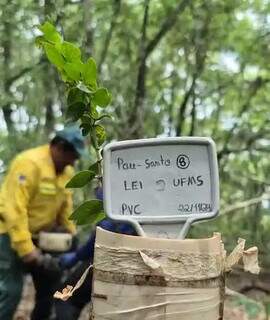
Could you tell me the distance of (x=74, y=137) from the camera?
5.16 meters

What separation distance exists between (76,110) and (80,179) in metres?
0.16

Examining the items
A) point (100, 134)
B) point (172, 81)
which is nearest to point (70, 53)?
point (100, 134)

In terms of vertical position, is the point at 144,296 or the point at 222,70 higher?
the point at 222,70

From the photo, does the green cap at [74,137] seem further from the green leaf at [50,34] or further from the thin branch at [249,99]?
the green leaf at [50,34]

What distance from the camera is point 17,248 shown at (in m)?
5.21

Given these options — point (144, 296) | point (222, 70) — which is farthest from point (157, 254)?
point (222, 70)

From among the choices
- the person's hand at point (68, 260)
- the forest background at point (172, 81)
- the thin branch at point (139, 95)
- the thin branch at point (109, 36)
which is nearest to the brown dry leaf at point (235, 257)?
the person's hand at point (68, 260)

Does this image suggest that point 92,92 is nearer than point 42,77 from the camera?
Yes

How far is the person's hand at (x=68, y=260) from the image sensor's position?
5195mm

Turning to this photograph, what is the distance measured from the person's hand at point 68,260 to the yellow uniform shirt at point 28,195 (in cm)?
23

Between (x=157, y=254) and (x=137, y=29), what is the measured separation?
6329mm

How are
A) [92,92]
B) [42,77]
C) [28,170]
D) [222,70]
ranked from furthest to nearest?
[222,70]
[42,77]
[28,170]
[92,92]

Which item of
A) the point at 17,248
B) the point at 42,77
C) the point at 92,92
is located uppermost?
the point at 42,77

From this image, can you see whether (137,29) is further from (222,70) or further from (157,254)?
(157,254)
